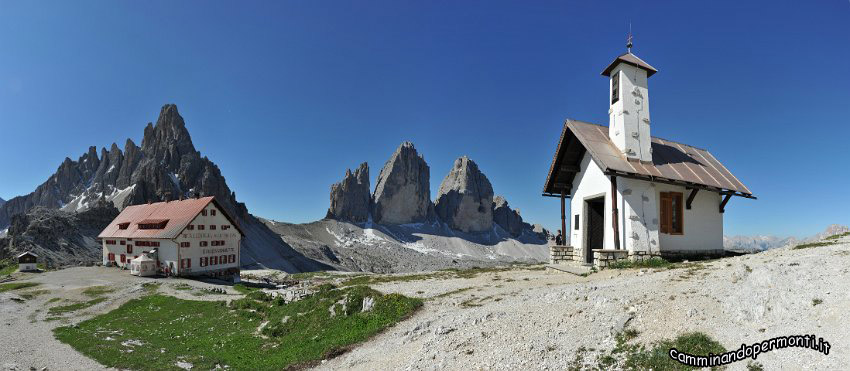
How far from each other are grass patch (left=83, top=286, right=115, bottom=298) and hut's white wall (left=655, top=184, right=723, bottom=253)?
4704cm

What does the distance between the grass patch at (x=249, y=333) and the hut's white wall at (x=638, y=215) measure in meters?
12.7

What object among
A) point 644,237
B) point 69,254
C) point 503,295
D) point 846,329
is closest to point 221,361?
point 503,295

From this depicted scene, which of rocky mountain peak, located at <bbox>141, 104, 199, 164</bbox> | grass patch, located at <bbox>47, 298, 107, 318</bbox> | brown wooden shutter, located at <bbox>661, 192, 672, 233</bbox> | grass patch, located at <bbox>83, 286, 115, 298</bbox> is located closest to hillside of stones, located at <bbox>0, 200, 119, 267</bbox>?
grass patch, located at <bbox>83, 286, 115, 298</bbox>

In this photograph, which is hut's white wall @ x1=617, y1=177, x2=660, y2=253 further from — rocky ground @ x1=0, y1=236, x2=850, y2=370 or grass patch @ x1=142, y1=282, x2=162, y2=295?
grass patch @ x1=142, y1=282, x2=162, y2=295

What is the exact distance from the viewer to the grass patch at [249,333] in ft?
50.2

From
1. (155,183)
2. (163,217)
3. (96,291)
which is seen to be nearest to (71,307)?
(96,291)

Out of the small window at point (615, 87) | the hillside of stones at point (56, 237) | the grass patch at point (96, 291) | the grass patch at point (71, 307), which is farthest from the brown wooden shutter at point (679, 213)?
the hillside of stones at point (56, 237)

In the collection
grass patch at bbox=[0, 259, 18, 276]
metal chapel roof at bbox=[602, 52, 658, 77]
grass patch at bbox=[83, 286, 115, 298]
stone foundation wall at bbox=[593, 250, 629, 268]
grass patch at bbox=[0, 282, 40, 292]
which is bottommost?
grass patch at bbox=[0, 259, 18, 276]

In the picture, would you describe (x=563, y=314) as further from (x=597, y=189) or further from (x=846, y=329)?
(x=597, y=189)

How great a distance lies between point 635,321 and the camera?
10109 mm

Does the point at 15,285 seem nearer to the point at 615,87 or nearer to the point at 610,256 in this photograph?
the point at 610,256

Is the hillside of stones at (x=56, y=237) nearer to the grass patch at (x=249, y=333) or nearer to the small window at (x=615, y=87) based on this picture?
the grass patch at (x=249, y=333)

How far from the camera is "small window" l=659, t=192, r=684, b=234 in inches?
906

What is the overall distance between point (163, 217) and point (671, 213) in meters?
63.1
